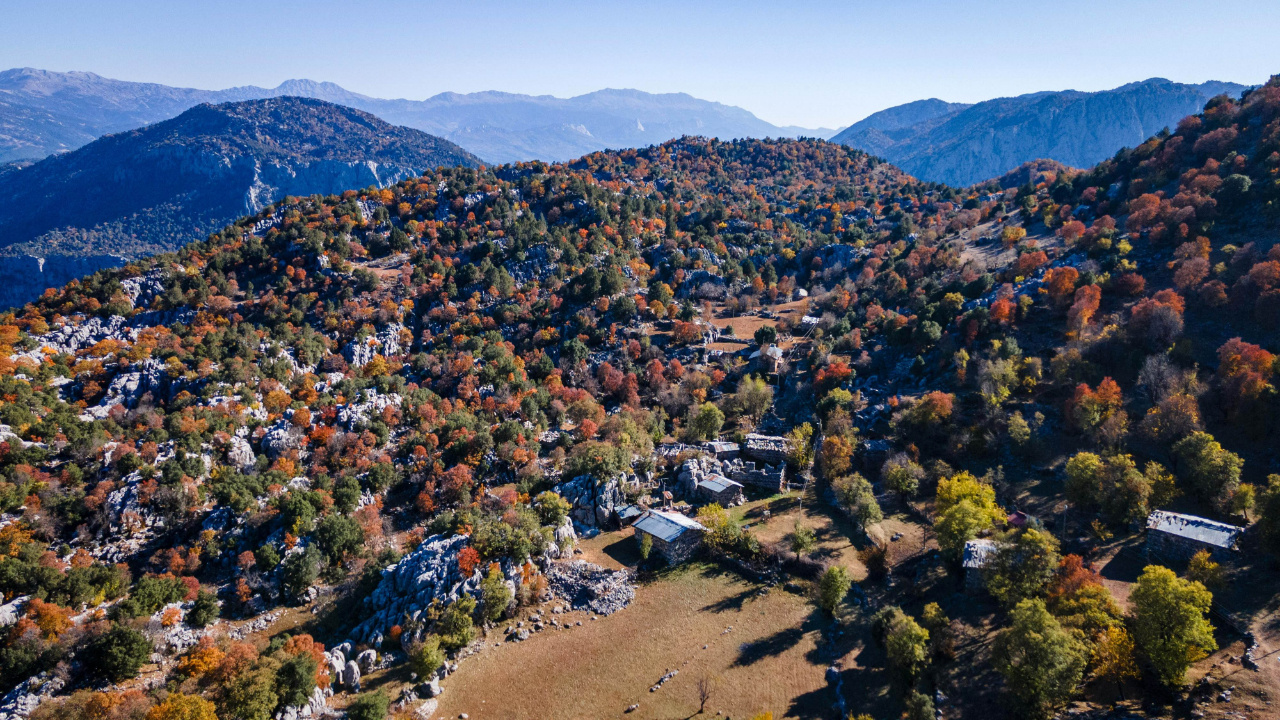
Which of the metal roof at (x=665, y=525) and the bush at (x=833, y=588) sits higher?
the bush at (x=833, y=588)

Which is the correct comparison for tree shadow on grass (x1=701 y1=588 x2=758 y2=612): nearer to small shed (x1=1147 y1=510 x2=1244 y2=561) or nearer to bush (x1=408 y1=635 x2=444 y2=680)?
bush (x1=408 y1=635 x2=444 y2=680)

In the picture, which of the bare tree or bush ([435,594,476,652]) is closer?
the bare tree

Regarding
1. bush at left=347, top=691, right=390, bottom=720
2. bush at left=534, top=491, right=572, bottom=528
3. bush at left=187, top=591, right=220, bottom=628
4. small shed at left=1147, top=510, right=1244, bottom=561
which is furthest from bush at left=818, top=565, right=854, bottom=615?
bush at left=187, top=591, right=220, bottom=628

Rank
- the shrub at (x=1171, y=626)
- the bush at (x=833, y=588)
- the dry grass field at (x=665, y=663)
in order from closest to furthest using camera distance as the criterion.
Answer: the shrub at (x=1171, y=626) < the dry grass field at (x=665, y=663) < the bush at (x=833, y=588)

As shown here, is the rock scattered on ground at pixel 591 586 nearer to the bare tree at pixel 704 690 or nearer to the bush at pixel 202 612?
the bare tree at pixel 704 690

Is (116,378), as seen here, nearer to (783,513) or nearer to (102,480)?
(102,480)

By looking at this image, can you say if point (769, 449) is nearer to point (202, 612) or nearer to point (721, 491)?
point (721, 491)

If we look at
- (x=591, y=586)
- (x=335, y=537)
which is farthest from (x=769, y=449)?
(x=335, y=537)

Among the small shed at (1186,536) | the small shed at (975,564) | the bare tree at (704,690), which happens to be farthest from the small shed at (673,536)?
the small shed at (1186,536)
